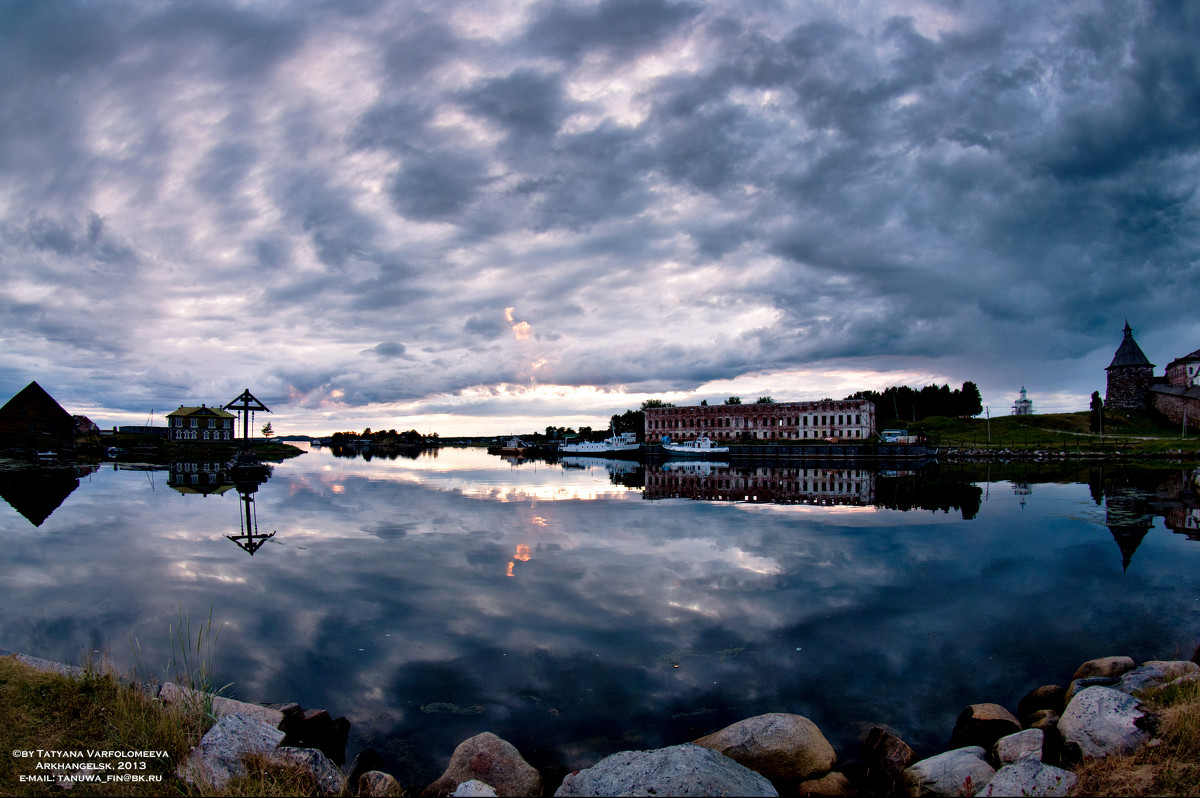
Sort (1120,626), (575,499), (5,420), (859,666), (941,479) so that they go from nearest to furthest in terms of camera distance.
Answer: (859,666) → (1120,626) → (575,499) → (941,479) → (5,420)

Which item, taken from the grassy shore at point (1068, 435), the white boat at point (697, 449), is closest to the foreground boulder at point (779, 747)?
the grassy shore at point (1068, 435)

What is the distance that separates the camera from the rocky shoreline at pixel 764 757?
20.4ft

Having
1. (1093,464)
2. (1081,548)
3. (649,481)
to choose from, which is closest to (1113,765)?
(1081,548)

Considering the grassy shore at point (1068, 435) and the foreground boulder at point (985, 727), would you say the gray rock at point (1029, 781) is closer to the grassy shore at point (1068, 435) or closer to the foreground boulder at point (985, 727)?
the foreground boulder at point (985, 727)

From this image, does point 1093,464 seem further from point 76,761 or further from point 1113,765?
point 76,761

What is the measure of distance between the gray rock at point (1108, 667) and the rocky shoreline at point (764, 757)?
653 millimetres

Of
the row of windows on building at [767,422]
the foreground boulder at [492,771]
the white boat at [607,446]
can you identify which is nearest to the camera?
the foreground boulder at [492,771]

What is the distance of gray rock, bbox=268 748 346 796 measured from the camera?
21.1 ft

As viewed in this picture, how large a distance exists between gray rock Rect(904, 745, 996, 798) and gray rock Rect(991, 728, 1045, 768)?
276 millimetres

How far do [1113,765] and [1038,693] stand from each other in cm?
332

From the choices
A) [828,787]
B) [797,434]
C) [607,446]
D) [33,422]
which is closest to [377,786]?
[828,787]

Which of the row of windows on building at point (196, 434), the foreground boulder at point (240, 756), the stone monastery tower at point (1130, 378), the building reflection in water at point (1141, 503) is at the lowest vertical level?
the building reflection in water at point (1141, 503)

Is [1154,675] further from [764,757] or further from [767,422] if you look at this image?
[767,422]

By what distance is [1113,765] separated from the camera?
21.8ft
